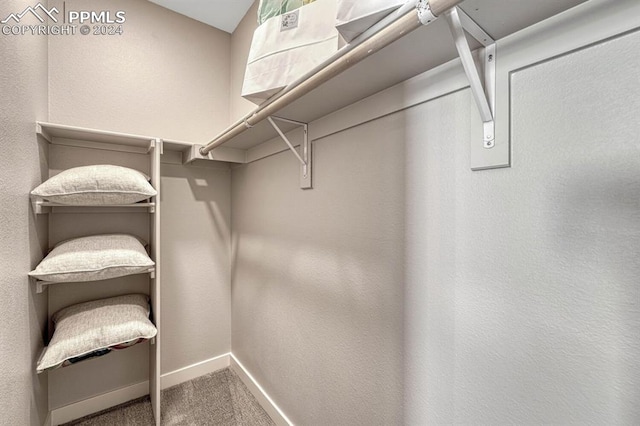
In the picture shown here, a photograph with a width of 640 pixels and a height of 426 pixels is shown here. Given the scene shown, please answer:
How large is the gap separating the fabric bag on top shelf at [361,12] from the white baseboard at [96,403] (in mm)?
2364

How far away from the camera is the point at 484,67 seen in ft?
2.22

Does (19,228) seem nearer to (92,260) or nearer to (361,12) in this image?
(92,260)

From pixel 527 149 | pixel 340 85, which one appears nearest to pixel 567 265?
pixel 527 149

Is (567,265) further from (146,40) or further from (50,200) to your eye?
(146,40)

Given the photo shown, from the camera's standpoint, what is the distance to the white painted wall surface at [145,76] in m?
1.54

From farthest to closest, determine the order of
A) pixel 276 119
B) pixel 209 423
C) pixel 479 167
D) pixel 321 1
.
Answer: pixel 209 423 → pixel 276 119 → pixel 321 1 → pixel 479 167

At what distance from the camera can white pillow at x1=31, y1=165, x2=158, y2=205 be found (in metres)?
1.20

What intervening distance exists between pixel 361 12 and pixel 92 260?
154 cm

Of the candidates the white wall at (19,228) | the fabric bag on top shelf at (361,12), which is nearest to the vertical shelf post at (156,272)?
the white wall at (19,228)

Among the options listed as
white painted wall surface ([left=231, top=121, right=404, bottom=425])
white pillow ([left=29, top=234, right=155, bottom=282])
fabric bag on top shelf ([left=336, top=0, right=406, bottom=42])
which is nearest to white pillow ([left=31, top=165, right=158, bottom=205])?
white pillow ([left=29, top=234, right=155, bottom=282])

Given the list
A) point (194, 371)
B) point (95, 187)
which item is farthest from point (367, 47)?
point (194, 371)

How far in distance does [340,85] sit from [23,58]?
1372 mm

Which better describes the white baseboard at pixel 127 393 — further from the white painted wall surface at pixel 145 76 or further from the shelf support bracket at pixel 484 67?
the shelf support bracket at pixel 484 67

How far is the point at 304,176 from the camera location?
1293 millimetres
